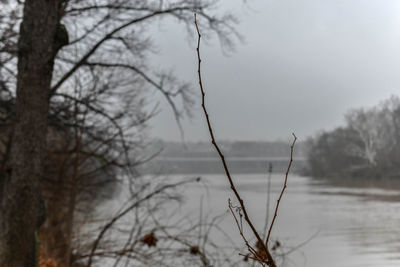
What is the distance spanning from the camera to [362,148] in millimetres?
30797

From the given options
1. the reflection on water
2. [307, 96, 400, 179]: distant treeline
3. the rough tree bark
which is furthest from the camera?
[307, 96, 400, 179]: distant treeline

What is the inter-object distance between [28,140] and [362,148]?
31.9 m

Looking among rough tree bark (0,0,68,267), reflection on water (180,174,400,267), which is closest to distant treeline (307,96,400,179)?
reflection on water (180,174,400,267)

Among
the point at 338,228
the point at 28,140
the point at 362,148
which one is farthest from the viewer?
the point at 362,148

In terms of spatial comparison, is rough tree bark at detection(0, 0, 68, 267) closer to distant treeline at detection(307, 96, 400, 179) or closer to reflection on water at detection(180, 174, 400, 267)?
reflection on water at detection(180, 174, 400, 267)

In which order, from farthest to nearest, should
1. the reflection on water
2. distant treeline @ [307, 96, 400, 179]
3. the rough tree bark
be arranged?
distant treeline @ [307, 96, 400, 179] → the reflection on water → the rough tree bark

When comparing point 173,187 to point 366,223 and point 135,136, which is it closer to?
point 135,136

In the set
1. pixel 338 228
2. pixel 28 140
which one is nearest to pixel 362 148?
pixel 338 228

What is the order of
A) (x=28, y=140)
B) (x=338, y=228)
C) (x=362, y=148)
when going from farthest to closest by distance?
(x=362, y=148) < (x=338, y=228) < (x=28, y=140)

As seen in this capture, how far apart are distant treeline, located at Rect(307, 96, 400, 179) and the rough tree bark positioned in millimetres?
23880

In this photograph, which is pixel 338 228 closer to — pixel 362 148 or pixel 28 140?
pixel 28 140

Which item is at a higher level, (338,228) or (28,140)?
(28,140)

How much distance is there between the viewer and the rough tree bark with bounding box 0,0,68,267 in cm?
215

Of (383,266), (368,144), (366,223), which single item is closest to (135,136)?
(383,266)
